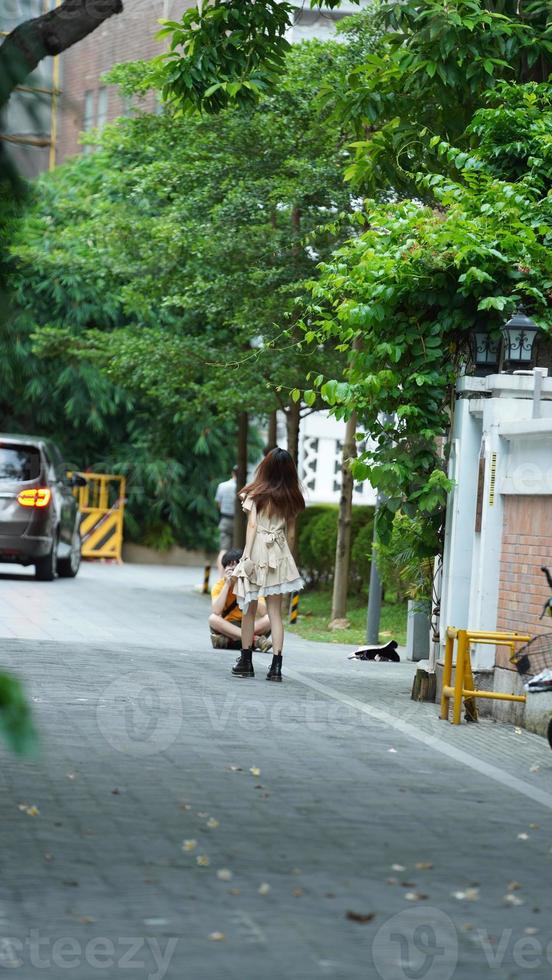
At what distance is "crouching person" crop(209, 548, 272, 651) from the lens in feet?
50.8

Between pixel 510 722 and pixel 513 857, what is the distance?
497 centimetres

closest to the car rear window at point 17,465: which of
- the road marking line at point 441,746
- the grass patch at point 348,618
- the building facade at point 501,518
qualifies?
the grass patch at point 348,618

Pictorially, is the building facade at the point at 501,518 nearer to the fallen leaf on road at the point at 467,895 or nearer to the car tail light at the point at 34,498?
the fallen leaf on road at the point at 467,895

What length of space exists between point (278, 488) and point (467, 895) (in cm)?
754

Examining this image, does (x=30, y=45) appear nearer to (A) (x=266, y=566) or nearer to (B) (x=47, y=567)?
(A) (x=266, y=566)

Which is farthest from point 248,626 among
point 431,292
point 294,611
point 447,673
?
point 294,611

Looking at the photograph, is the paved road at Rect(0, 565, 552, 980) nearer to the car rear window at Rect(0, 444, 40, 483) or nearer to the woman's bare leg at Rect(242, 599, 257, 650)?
the woman's bare leg at Rect(242, 599, 257, 650)

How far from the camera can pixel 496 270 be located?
40.4 ft

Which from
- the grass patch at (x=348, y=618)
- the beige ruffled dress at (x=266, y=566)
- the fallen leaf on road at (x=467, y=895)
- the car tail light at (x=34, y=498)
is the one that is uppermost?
the car tail light at (x=34, y=498)

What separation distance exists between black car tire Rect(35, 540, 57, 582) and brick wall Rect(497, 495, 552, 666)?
42.7 feet

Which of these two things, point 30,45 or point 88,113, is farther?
point 88,113

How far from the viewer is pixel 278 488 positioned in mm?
13211

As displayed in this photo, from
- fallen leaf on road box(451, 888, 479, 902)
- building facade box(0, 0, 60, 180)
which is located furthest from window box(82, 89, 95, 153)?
fallen leaf on road box(451, 888, 479, 902)

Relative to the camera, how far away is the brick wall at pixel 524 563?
11.2m
